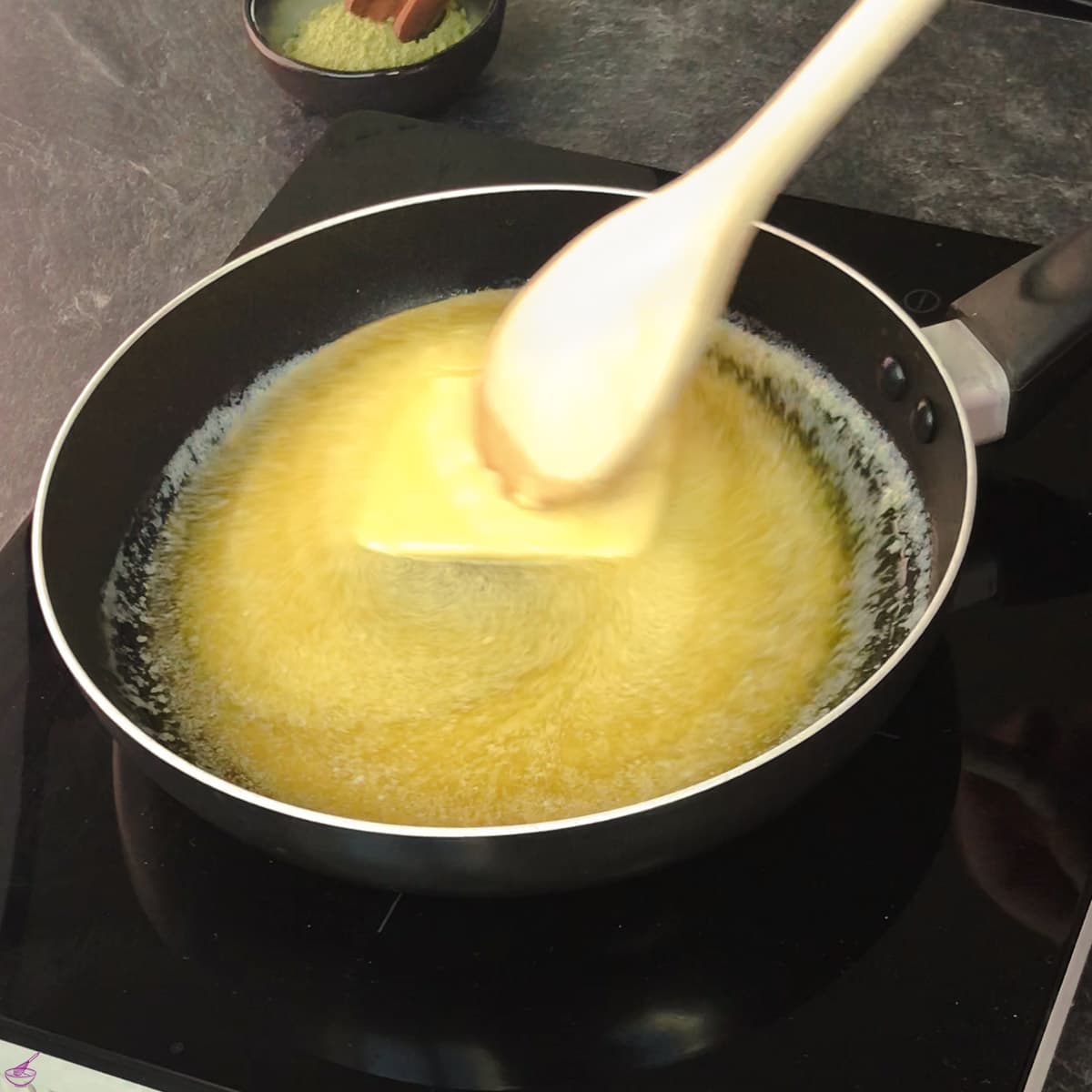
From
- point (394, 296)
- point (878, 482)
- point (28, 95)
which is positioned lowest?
point (28, 95)

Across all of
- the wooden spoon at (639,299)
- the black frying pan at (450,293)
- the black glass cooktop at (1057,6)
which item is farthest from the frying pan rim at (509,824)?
the black glass cooktop at (1057,6)

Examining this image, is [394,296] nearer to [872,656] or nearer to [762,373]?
[762,373]

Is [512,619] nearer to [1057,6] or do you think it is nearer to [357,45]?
[357,45]

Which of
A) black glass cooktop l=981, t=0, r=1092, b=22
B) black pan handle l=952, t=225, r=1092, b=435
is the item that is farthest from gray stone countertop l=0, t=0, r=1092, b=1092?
black pan handle l=952, t=225, r=1092, b=435

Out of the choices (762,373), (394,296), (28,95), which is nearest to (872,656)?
(762,373)

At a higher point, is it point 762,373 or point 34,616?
point 762,373

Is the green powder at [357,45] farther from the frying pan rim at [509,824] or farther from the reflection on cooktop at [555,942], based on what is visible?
the reflection on cooktop at [555,942]

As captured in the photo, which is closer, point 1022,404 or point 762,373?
point 1022,404

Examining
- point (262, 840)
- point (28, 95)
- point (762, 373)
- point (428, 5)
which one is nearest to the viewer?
point (262, 840)
